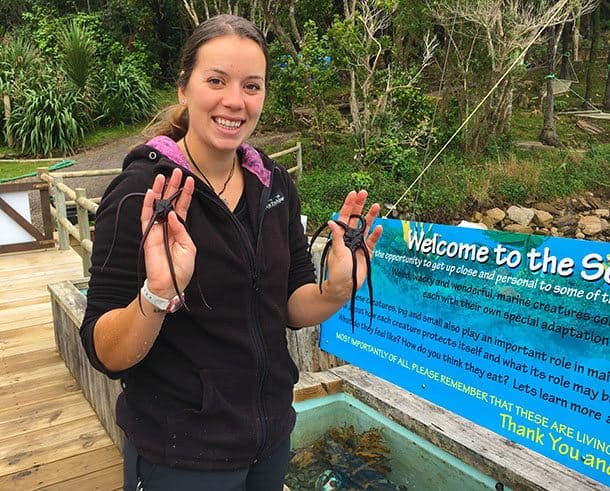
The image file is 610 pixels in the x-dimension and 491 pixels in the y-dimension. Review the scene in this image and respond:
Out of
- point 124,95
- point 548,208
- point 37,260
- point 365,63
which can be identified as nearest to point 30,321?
point 37,260

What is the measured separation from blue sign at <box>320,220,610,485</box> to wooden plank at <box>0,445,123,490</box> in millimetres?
1337

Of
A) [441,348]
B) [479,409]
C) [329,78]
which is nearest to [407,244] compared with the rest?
[441,348]

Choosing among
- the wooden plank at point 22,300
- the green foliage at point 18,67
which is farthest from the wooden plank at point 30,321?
the green foliage at point 18,67

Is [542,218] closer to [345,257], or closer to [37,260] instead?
[37,260]

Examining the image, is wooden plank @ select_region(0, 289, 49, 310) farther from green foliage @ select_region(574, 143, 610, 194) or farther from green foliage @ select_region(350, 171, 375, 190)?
green foliage @ select_region(574, 143, 610, 194)

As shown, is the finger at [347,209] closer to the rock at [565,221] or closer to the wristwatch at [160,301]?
the wristwatch at [160,301]

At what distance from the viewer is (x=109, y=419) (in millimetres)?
2695

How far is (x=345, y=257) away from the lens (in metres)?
1.35

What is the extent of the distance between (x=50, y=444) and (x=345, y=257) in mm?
2021

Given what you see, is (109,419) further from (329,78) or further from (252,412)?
(329,78)

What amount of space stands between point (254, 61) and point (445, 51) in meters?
13.9

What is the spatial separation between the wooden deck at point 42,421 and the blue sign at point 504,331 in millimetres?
1409

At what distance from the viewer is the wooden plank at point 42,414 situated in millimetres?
2805

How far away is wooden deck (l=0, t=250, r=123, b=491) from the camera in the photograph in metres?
2.46
